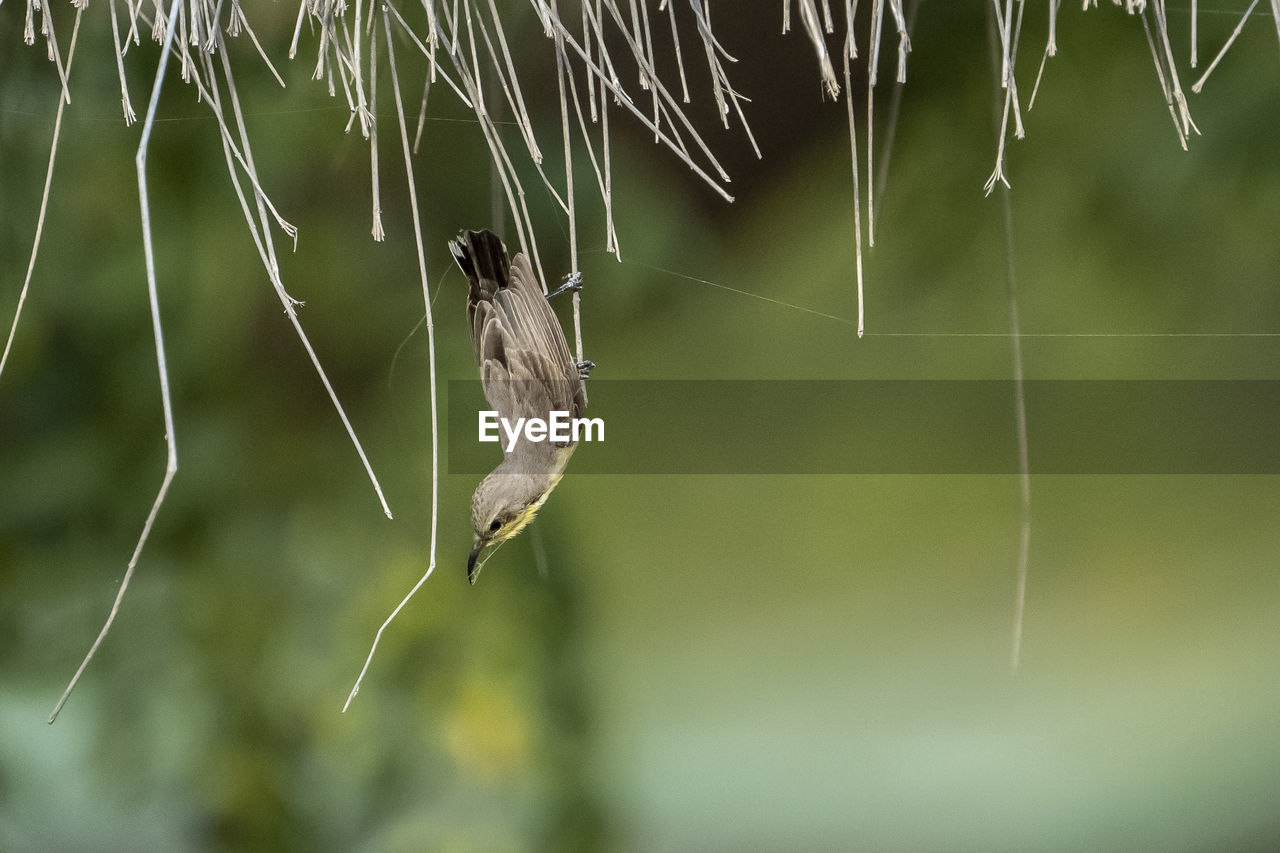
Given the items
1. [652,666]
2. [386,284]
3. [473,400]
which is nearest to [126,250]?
[386,284]

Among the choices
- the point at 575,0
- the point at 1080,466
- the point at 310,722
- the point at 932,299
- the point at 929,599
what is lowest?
the point at 310,722

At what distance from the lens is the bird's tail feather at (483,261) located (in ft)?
2.41

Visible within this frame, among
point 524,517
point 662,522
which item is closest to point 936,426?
point 662,522

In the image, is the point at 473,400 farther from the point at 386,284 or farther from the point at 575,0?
the point at 575,0

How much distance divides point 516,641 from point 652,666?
0.13 m

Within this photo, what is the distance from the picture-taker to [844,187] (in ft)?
2.68

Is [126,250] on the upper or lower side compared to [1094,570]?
upper

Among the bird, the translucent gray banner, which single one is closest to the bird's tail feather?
the bird

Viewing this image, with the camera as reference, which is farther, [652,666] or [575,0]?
[652,666]

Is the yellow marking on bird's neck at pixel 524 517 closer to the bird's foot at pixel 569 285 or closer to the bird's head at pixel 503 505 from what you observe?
the bird's head at pixel 503 505

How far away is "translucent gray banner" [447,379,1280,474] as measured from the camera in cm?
82

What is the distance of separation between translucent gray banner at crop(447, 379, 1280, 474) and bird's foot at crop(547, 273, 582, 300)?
0.29 feet

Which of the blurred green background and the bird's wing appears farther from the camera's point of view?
the blurred green background

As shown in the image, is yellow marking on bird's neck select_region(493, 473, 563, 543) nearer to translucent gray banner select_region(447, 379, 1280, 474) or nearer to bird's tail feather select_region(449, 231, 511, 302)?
translucent gray banner select_region(447, 379, 1280, 474)
